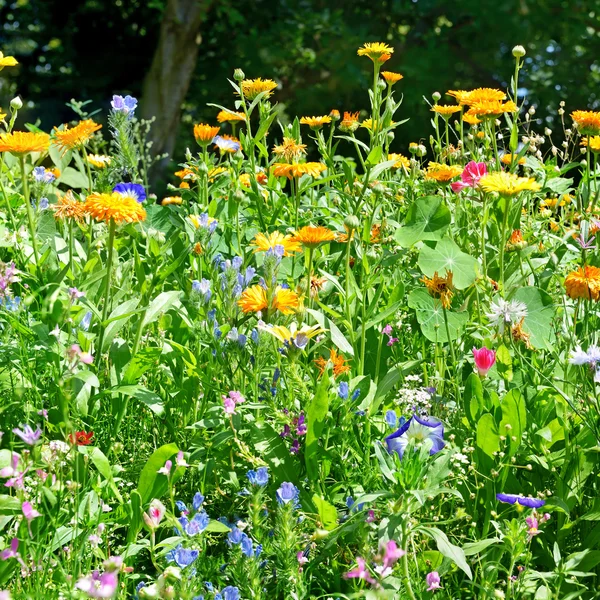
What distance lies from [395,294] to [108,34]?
8296mm

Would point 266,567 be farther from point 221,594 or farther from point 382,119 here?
point 382,119

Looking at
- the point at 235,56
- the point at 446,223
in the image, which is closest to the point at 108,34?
the point at 235,56

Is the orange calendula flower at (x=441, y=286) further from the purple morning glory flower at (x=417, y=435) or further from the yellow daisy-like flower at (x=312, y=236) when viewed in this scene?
the purple morning glory flower at (x=417, y=435)

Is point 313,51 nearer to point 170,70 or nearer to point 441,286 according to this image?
point 170,70

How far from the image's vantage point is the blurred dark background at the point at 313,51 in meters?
8.67

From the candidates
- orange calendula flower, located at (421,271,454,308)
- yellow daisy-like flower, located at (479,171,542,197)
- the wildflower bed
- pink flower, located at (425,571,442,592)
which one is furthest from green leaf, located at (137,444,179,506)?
yellow daisy-like flower, located at (479,171,542,197)

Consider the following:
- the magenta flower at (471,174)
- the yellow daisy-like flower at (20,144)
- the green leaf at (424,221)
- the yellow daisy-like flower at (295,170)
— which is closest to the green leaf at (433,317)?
the green leaf at (424,221)

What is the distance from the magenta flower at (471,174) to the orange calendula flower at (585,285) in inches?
20.6

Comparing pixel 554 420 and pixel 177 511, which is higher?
pixel 554 420

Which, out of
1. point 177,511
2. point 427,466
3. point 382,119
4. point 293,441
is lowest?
point 177,511

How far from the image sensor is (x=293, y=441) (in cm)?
161

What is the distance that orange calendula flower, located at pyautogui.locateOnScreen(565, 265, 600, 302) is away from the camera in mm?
1582

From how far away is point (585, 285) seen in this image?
1.59 metres

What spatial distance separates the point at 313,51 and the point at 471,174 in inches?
286
